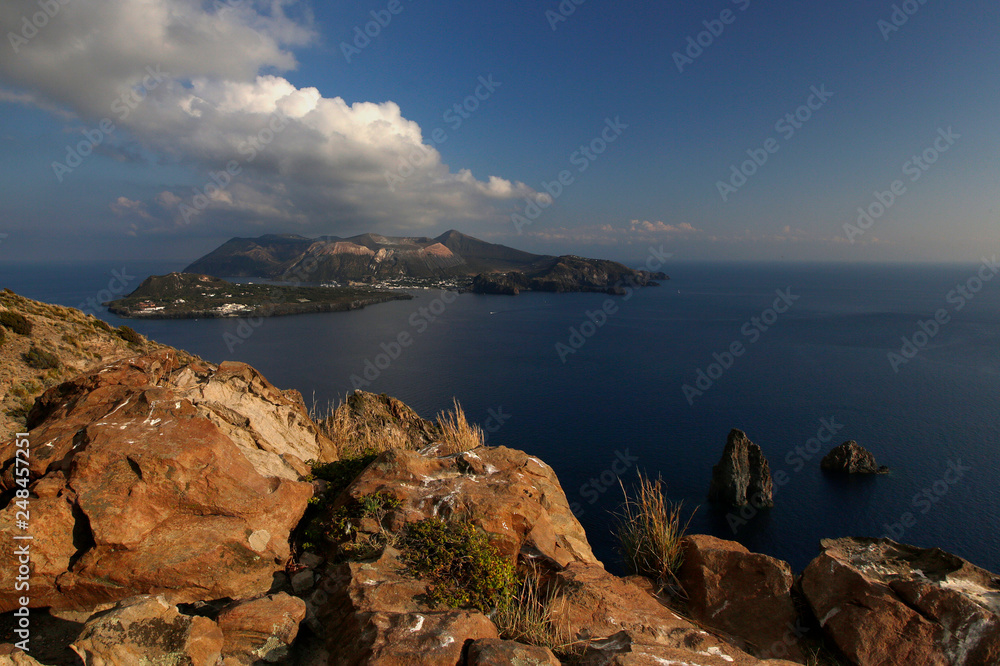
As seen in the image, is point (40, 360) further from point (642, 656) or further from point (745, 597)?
point (745, 597)

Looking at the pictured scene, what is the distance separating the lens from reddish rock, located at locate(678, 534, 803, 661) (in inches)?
197

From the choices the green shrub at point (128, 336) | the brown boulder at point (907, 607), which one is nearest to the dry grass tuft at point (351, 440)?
the brown boulder at point (907, 607)

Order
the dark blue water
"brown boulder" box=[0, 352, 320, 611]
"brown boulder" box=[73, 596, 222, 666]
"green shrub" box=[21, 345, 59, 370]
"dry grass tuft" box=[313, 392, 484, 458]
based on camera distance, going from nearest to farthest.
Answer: "brown boulder" box=[73, 596, 222, 666] < "brown boulder" box=[0, 352, 320, 611] < "dry grass tuft" box=[313, 392, 484, 458] < "green shrub" box=[21, 345, 59, 370] < the dark blue water

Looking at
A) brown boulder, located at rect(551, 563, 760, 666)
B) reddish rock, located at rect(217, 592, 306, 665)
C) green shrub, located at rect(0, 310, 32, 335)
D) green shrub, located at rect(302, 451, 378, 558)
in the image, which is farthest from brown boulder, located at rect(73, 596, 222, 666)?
green shrub, located at rect(0, 310, 32, 335)

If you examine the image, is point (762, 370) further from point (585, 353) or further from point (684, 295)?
point (684, 295)

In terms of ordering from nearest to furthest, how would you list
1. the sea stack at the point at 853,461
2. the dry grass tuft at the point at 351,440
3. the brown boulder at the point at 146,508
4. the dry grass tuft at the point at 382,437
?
the brown boulder at the point at 146,508, the dry grass tuft at the point at 382,437, the dry grass tuft at the point at 351,440, the sea stack at the point at 853,461

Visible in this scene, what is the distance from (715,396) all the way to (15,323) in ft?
162

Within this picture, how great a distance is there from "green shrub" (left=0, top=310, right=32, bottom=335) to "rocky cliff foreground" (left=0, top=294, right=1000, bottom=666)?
588 inches

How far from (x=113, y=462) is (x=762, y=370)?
60.3 metres

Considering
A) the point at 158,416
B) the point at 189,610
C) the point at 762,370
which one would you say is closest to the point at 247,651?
the point at 189,610

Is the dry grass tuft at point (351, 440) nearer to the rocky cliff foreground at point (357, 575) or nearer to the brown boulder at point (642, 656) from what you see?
the rocky cliff foreground at point (357, 575)

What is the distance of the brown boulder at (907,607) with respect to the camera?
4352 millimetres

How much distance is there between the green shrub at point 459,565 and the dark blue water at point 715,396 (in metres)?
16.9

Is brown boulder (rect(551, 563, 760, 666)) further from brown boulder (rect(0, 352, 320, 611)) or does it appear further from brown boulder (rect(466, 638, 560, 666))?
brown boulder (rect(0, 352, 320, 611))
